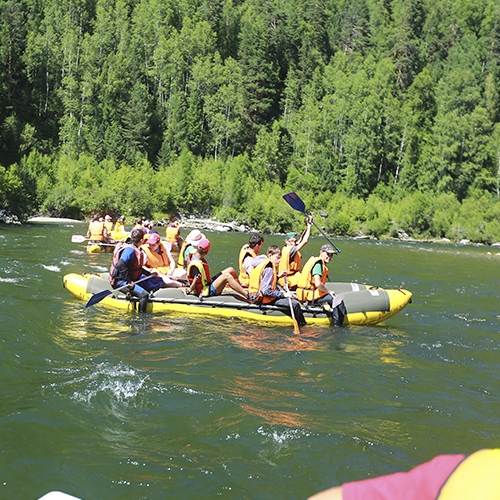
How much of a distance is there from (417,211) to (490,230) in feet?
17.2

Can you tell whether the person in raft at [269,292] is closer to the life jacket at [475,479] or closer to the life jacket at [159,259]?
the life jacket at [159,259]

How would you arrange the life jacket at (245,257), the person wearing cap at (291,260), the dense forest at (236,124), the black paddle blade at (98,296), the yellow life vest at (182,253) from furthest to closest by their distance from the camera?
1. the dense forest at (236,124)
2. the yellow life vest at (182,253)
3. the person wearing cap at (291,260)
4. the life jacket at (245,257)
5. the black paddle blade at (98,296)

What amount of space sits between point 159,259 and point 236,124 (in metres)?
42.8

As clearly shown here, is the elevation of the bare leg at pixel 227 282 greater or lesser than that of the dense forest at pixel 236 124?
lesser

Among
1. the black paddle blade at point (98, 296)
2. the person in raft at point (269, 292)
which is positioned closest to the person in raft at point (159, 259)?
the black paddle blade at point (98, 296)

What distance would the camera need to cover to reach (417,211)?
40.0m

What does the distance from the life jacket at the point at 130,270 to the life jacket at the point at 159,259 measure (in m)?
1.56

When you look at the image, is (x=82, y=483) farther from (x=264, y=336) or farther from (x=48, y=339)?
(x=264, y=336)

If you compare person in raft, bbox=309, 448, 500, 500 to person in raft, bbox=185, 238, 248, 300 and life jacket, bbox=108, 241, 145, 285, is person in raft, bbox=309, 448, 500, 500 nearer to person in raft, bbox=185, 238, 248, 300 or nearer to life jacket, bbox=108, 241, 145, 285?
person in raft, bbox=185, 238, 248, 300

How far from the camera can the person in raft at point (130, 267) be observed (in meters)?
8.38

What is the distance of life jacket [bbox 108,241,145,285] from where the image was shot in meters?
8.44

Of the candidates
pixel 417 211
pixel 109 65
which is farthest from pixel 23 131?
pixel 417 211

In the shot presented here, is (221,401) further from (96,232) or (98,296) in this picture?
(96,232)

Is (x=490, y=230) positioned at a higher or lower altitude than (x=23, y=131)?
lower
